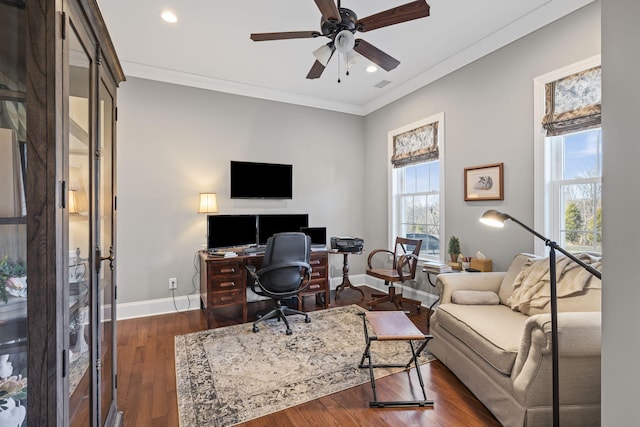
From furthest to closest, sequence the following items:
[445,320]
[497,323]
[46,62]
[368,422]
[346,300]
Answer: [346,300]
[445,320]
[497,323]
[368,422]
[46,62]

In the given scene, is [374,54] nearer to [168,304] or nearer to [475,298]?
[475,298]

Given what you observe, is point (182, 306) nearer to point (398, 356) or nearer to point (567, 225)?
point (398, 356)

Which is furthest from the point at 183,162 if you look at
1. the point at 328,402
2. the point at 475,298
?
the point at 475,298

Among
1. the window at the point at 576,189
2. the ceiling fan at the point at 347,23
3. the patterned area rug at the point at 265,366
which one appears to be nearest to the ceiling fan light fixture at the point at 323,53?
the ceiling fan at the point at 347,23

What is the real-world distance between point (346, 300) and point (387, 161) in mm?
2155

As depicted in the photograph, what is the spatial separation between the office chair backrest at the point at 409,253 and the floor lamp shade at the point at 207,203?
240cm

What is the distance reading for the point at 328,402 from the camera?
1996 mm

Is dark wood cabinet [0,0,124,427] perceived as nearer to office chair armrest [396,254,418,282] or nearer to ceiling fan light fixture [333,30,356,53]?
ceiling fan light fixture [333,30,356,53]

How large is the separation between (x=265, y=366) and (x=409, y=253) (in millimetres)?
2270

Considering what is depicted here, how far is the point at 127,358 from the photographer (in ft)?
8.46

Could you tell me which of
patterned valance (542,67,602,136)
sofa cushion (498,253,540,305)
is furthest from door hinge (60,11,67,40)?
patterned valance (542,67,602,136)

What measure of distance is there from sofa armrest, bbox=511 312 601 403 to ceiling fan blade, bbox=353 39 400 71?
2.14 meters

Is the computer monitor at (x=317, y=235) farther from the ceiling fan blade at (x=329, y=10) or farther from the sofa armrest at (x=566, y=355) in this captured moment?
the sofa armrest at (x=566, y=355)

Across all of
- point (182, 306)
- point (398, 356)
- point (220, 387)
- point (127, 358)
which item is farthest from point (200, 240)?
point (398, 356)
